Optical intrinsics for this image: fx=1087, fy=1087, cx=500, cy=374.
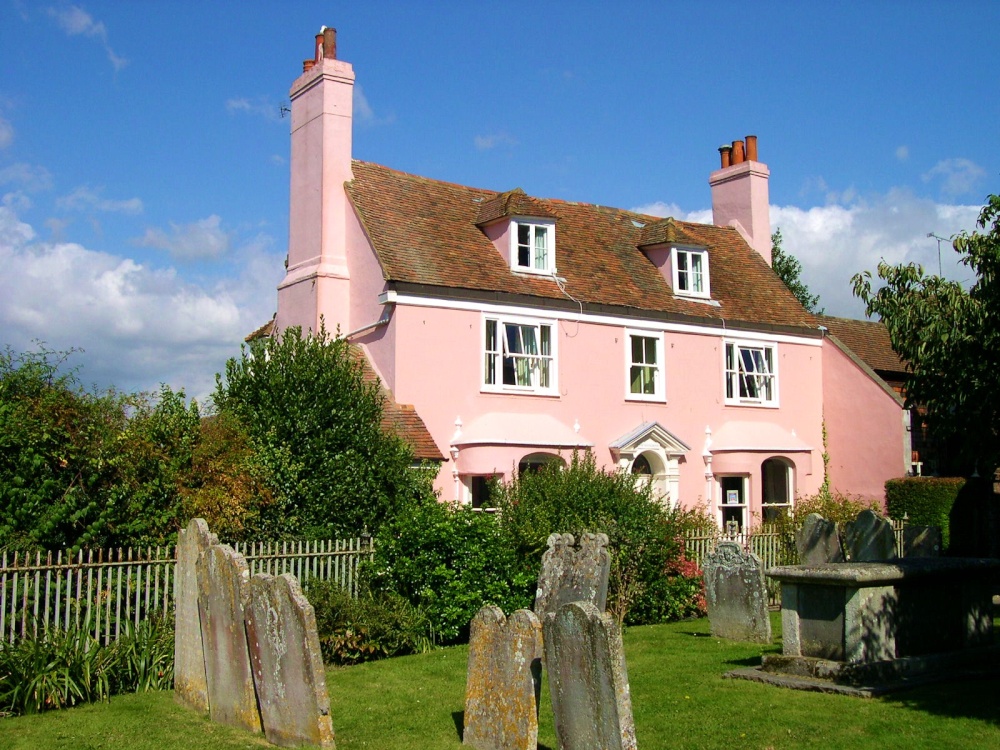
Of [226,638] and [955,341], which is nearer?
[226,638]

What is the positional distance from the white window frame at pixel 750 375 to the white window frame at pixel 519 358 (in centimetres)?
569

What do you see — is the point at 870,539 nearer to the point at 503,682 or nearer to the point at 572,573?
the point at 572,573

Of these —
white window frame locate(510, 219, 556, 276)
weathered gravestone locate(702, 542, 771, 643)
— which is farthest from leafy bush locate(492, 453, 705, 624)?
white window frame locate(510, 219, 556, 276)

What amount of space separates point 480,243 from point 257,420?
9543 millimetres

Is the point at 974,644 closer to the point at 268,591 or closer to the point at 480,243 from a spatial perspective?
the point at 268,591

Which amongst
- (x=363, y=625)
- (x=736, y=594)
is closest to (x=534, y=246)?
(x=736, y=594)

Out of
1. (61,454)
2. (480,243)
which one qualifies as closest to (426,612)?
(61,454)

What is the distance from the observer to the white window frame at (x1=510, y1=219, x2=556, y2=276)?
25.7 meters

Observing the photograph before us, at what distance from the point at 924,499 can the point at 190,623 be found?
70.3ft

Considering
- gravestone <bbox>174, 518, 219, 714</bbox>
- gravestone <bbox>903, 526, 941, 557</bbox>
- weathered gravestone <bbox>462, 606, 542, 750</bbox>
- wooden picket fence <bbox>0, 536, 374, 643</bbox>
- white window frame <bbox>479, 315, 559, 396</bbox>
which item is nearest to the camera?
weathered gravestone <bbox>462, 606, 542, 750</bbox>

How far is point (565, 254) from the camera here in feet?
Result: 89.2

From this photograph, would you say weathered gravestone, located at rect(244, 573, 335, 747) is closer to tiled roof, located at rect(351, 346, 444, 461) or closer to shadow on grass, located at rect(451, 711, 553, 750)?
shadow on grass, located at rect(451, 711, 553, 750)

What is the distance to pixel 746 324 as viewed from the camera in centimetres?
2889

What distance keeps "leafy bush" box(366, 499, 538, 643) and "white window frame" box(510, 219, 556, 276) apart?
10593 mm
